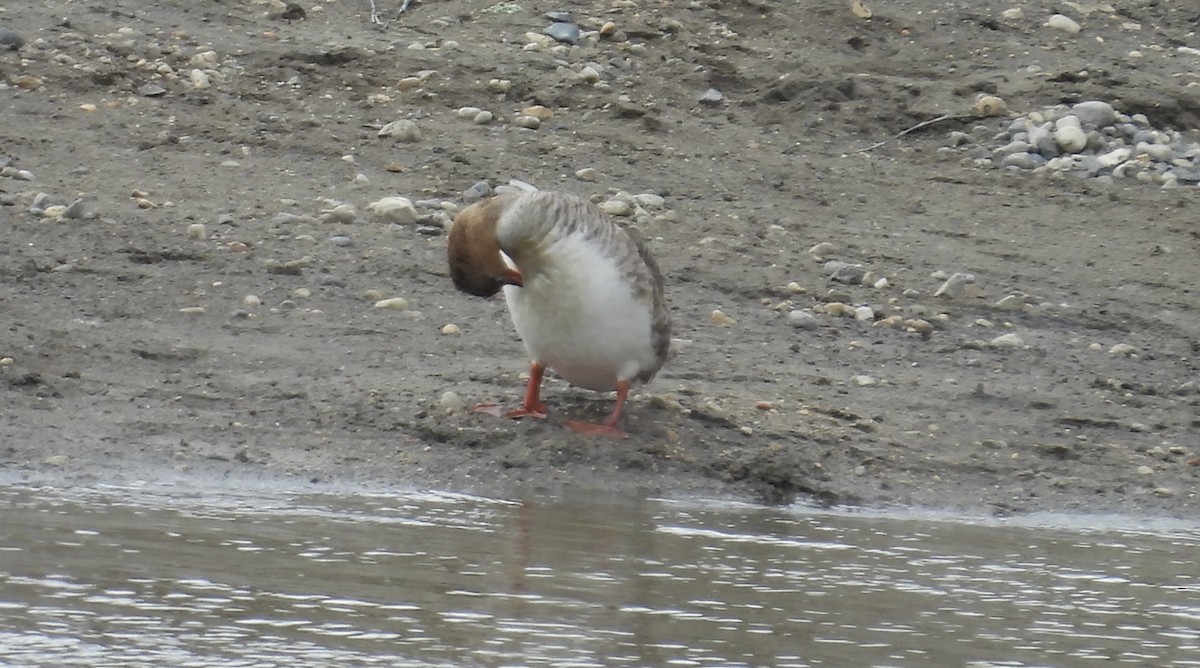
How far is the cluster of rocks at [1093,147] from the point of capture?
11.8m

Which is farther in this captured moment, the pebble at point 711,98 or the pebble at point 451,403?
the pebble at point 711,98

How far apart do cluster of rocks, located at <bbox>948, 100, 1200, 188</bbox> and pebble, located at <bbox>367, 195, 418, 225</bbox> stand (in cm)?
393

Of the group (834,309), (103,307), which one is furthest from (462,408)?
(834,309)

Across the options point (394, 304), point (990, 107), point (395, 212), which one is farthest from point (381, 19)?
point (394, 304)

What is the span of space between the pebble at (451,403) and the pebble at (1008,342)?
2.80 m

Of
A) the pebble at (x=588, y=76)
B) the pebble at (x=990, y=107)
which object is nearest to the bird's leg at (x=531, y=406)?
the pebble at (x=588, y=76)

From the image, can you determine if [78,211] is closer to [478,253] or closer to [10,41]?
[10,41]

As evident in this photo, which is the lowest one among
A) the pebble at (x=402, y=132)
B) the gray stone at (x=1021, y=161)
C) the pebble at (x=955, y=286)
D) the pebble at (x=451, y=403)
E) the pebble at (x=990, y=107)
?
the pebble at (x=451, y=403)

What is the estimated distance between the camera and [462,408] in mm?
7188

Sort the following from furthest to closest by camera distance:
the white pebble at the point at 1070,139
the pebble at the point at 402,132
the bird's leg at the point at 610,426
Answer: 1. the white pebble at the point at 1070,139
2. the pebble at the point at 402,132
3. the bird's leg at the point at 610,426

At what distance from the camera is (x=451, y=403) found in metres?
7.20

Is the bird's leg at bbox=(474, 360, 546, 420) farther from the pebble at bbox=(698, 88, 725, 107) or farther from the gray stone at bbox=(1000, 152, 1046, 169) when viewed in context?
the gray stone at bbox=(1000, 152, 1046, 169)

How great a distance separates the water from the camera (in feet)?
13.9

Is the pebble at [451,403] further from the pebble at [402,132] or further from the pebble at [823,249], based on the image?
the pebble at [402,132]
